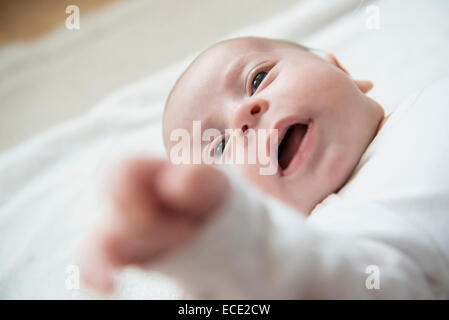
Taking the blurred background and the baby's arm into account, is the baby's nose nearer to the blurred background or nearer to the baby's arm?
the baby's arm

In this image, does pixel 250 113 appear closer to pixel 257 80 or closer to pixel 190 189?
pixel 257 80

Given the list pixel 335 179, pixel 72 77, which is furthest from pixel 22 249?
pixel 72 77

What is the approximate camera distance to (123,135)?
3.77ft

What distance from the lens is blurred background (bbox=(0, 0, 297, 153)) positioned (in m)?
1.35

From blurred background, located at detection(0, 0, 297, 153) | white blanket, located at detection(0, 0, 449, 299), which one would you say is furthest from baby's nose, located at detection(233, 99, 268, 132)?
blurred background, located at detection(0, 0, 297, 153)

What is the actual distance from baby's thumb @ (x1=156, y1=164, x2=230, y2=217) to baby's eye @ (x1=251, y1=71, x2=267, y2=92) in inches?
16.1

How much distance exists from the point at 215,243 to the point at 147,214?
6cm

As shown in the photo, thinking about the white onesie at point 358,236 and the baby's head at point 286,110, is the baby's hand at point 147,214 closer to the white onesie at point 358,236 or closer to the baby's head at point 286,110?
the white onesie at point 358,236

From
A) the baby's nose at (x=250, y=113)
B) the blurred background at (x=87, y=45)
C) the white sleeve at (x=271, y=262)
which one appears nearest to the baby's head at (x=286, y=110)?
the baby's nose at (x=250, y=113)

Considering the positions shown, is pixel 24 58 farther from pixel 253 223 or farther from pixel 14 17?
pixel 253 223

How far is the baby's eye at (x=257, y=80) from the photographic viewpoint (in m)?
0.70

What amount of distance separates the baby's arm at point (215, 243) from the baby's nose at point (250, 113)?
0.79 ft

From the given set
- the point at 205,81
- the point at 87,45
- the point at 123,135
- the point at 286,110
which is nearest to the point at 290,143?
Result: the point at 286,110

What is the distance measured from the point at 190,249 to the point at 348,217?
25 centimetres
